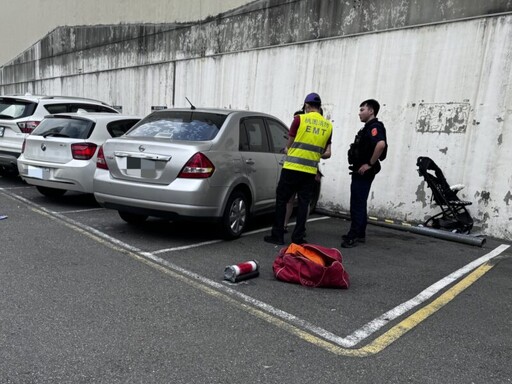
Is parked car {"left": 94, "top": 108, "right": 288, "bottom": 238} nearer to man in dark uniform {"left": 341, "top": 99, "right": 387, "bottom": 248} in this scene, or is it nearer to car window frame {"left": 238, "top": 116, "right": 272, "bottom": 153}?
car window frame {"left": 238, "top": 116, "right": 272, "bottom": 153}

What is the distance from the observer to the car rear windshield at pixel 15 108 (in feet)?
27.5

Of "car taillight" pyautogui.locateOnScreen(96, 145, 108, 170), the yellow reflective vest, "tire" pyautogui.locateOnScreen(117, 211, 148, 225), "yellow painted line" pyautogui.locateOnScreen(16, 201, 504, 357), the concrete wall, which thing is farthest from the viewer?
the concrete wall

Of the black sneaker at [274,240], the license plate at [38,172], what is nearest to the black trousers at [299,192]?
the black sneaker at [274,240]

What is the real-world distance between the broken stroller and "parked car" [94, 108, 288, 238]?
2370 mm

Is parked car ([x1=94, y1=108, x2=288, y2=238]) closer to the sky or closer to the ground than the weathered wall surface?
closer to the ground

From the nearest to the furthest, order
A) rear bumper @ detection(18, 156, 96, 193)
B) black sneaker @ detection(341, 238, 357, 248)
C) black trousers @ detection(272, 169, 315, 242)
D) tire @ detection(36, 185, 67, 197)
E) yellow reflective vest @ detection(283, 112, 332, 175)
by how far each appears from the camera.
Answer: yellow reflective vest @ detection(283, 112, 332, 175)
black trousers @ detection(272, 169, 315, 242)
black sneaker @ detection(341, 238, 357, 248)
rear bumper @ detection(18, 156, 96, 193)
tire @ detection(36, 185, 67, 197)

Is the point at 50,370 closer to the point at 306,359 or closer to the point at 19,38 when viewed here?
the point at 306,359

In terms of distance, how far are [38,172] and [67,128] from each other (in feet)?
2.71

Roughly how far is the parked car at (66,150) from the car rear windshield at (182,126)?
1393 millimetres

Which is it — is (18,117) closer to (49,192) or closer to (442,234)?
(49,192)

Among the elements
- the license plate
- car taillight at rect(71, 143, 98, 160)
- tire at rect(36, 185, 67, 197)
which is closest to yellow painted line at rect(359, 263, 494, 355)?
car taillight at rect(71, 143, 98, 160)

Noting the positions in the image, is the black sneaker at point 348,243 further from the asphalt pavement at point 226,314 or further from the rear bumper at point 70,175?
the rear bumper at point 70,175

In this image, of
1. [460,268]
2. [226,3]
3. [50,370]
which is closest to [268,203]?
[460,268]

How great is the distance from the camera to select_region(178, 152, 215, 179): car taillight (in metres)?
5.03
